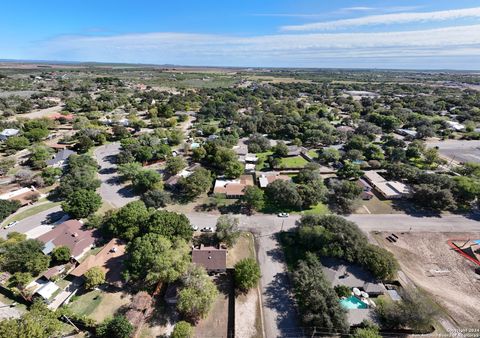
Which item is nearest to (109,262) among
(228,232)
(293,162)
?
(228,232)

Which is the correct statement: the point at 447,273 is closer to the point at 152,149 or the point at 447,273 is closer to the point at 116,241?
the point at 116,241

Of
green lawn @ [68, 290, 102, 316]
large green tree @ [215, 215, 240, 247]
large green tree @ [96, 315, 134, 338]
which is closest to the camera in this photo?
large green tree @ [96, 315, 134, 338]

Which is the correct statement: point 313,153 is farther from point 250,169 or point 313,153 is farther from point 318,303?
point 318,303

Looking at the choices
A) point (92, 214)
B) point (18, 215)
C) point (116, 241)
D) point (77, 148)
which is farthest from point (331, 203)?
point (77, 148)

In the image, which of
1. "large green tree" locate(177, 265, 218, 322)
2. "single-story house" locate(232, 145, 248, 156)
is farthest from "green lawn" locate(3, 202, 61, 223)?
"single-story house" locate(232, 145, 248, 156)

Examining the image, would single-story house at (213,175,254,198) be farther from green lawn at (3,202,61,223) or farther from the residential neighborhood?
green lawn at (3,202,61,223)

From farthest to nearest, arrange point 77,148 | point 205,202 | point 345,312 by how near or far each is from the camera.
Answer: point 77,148 → point 205,202 → point 345,312
